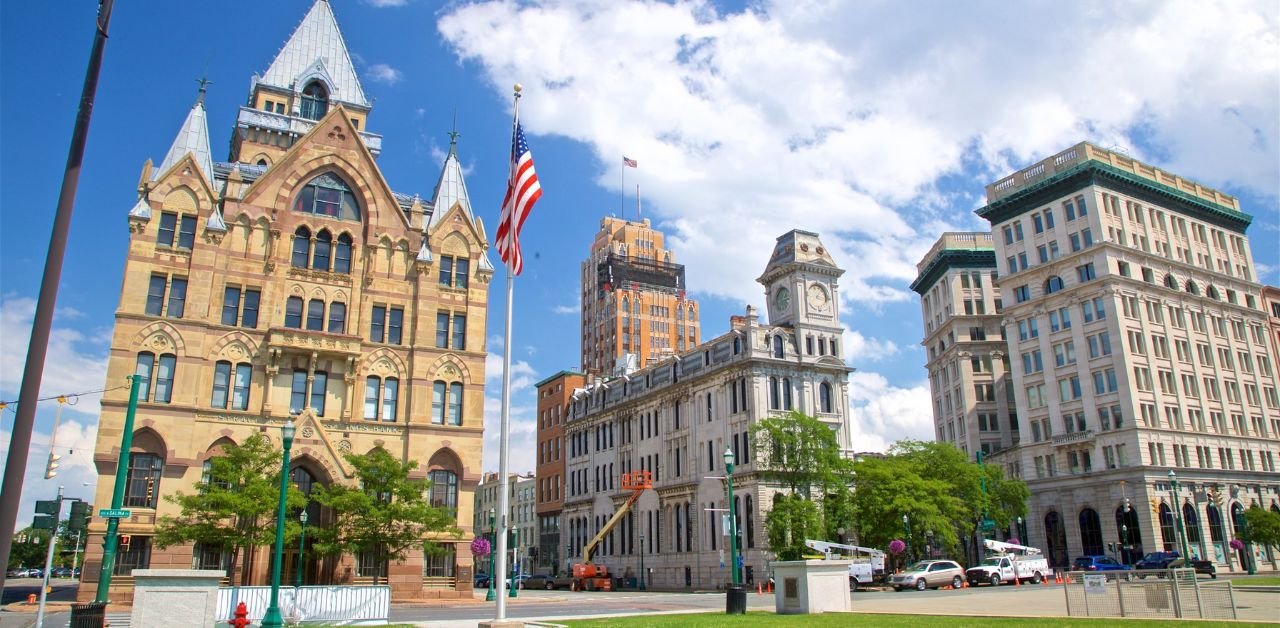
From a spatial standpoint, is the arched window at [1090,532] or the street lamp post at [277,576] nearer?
the street lamp post at [277,576]

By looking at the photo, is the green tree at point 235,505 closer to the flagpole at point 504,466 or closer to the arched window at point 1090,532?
the flagpole at point 504,466

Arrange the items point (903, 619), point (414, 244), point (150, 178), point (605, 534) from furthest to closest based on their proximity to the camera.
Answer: point (605, 534)
point (414, 244)
point (150, 178)
point (903, 619)

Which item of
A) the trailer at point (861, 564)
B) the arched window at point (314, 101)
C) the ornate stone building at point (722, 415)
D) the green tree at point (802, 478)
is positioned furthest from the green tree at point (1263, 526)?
the arched window at point (314, 101)

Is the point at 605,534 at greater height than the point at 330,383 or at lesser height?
lesser

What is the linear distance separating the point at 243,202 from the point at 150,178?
4537 millimetres

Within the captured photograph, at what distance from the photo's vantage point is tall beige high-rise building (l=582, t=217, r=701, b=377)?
143125 mm

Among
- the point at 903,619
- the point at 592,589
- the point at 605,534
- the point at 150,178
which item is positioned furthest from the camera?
the point at 605,534

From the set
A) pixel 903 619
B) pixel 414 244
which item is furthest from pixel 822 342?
pixel 903 619

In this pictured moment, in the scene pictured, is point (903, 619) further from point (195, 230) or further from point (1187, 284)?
point (1187, 284)

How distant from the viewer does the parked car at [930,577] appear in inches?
1906

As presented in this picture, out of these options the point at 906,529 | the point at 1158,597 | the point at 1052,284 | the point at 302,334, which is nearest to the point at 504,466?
the point at 1158,597

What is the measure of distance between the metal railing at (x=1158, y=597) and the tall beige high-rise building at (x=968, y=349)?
3077 inches

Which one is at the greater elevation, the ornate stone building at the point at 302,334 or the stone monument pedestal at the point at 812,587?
the ornate stone building at the point at 302,334

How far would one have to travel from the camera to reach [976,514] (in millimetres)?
66312
